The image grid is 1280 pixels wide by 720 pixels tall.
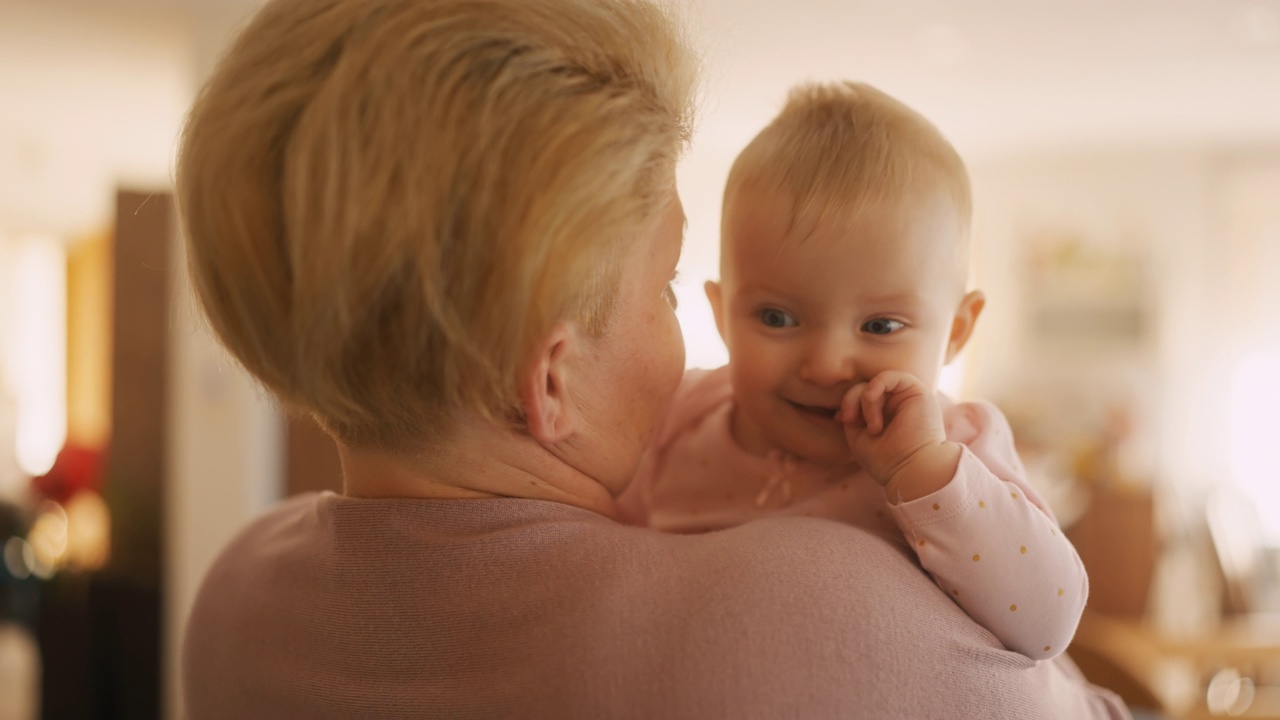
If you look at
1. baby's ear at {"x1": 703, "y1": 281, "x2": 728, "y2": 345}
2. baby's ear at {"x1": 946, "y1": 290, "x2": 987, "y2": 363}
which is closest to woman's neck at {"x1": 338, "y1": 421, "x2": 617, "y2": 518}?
baby's ear at {"x1": 703, "y1": 281, "x2": 728, "y2": 345}

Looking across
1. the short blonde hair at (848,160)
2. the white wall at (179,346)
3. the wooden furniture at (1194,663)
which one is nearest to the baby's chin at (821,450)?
the short blonde hair at (848,160)

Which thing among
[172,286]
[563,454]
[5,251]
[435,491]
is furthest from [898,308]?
[5,251]

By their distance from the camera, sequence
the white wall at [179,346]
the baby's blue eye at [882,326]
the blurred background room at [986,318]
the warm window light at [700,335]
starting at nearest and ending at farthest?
the baby's blue eye at [882,326] → the white wall at [179,346] → the blurred background room at [986,318] → the warm window light at [700,335]

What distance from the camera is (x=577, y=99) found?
700 millimetres

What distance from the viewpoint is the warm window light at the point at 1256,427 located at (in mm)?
6523

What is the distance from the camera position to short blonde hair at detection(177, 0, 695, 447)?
66 centimetres

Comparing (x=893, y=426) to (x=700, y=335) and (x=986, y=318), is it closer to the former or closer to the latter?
(x=700, y=335)

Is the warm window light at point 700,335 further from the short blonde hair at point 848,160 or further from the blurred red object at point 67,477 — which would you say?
the short blonde hair at point 848,160

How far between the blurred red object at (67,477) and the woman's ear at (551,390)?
595 cm

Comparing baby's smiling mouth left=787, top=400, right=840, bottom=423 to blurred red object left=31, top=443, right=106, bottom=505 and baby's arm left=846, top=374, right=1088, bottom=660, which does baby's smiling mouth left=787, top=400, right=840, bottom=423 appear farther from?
blurred red object left=31, top=443, right=106, bottom=505

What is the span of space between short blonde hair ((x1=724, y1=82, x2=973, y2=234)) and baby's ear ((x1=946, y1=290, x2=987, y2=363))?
0.11 meters

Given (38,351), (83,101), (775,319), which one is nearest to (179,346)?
(83,101)

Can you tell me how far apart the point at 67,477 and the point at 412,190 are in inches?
247

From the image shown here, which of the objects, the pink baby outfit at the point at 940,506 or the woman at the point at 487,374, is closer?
the woman at the point at 487,374
